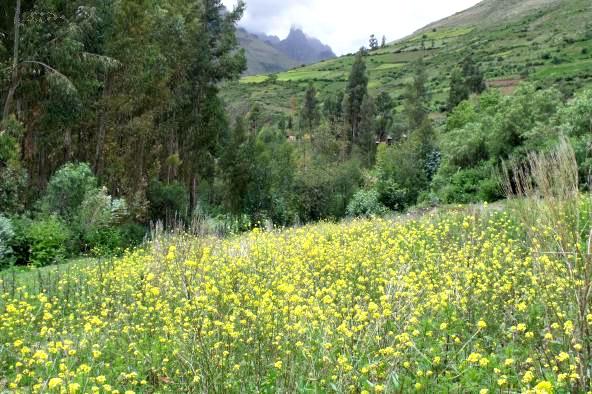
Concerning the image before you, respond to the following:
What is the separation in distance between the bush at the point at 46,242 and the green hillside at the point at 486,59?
45.2 m

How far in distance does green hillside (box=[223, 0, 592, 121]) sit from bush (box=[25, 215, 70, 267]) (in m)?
45.2

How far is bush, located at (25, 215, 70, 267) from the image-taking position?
11.6 meters

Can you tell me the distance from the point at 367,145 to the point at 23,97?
37153 mm

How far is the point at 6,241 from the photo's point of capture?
11.7 meters

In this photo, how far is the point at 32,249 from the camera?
11781 mm

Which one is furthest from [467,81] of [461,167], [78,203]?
[78,203]

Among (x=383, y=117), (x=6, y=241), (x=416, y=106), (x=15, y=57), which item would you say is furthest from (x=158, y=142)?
(x=383, y=117)

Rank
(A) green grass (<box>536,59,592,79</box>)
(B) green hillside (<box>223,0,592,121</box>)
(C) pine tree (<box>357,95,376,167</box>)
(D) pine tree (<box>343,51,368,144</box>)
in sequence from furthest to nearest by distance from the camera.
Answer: (B) green hillside (<box>223,0,592,121</box>)
(A) green grass (<box>536,59,592,79</box>)
(D) pine tree (<box>343,51,368,144</box>)
(C) pine tree (<box>357,95,376,167</box>)

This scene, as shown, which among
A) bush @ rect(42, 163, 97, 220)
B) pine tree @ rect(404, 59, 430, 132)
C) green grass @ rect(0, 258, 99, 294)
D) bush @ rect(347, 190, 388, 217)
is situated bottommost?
bush @ rect(347, 190, 388, 217)

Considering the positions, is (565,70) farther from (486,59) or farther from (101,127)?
(101,127)

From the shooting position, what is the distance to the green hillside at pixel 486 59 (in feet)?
207

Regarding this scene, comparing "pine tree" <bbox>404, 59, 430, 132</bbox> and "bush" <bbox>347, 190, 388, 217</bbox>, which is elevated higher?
"pine tree" <bbox>404, 59, 430, 132</bbox>

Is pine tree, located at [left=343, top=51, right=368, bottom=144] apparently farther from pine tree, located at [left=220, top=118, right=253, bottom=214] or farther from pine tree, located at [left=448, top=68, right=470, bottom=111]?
pine tree, located at [left=220, top=118, right=253, bottom=214]

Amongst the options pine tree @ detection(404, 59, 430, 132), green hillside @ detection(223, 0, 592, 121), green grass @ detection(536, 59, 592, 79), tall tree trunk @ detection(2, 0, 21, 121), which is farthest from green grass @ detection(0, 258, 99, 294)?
green grass @ detection(536, 59, 592, 79)
